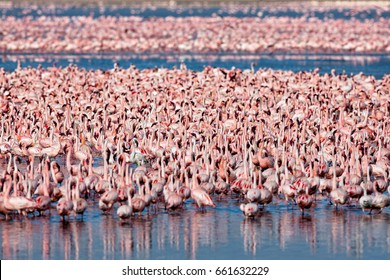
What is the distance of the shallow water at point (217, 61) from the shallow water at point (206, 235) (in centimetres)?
2768

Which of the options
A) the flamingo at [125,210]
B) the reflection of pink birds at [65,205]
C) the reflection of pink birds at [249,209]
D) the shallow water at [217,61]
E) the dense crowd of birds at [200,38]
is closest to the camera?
the reflection of pink birds at [65,205]

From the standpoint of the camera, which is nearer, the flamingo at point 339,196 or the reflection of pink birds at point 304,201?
the reflection of pink birds at point 304,201

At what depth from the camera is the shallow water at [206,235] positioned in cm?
1592

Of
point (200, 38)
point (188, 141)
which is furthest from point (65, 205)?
point (200, 38)

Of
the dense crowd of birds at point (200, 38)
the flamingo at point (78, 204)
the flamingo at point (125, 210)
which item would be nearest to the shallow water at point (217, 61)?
the dense crowd of birds at point (200, 38)

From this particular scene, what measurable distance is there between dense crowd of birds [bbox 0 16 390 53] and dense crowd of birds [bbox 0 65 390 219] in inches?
895

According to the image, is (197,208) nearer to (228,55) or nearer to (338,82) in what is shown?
(338,82)

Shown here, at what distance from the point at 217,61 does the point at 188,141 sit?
29.5m

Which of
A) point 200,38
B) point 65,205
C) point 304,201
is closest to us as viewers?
point 65,205

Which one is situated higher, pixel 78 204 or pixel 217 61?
pixel 78 204

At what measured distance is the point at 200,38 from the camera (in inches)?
2484

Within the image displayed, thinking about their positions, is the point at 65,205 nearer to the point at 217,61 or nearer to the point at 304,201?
the point at 304,201

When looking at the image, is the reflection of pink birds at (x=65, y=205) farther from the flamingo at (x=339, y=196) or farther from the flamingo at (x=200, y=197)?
the flamingo at (x=339, y=196)
